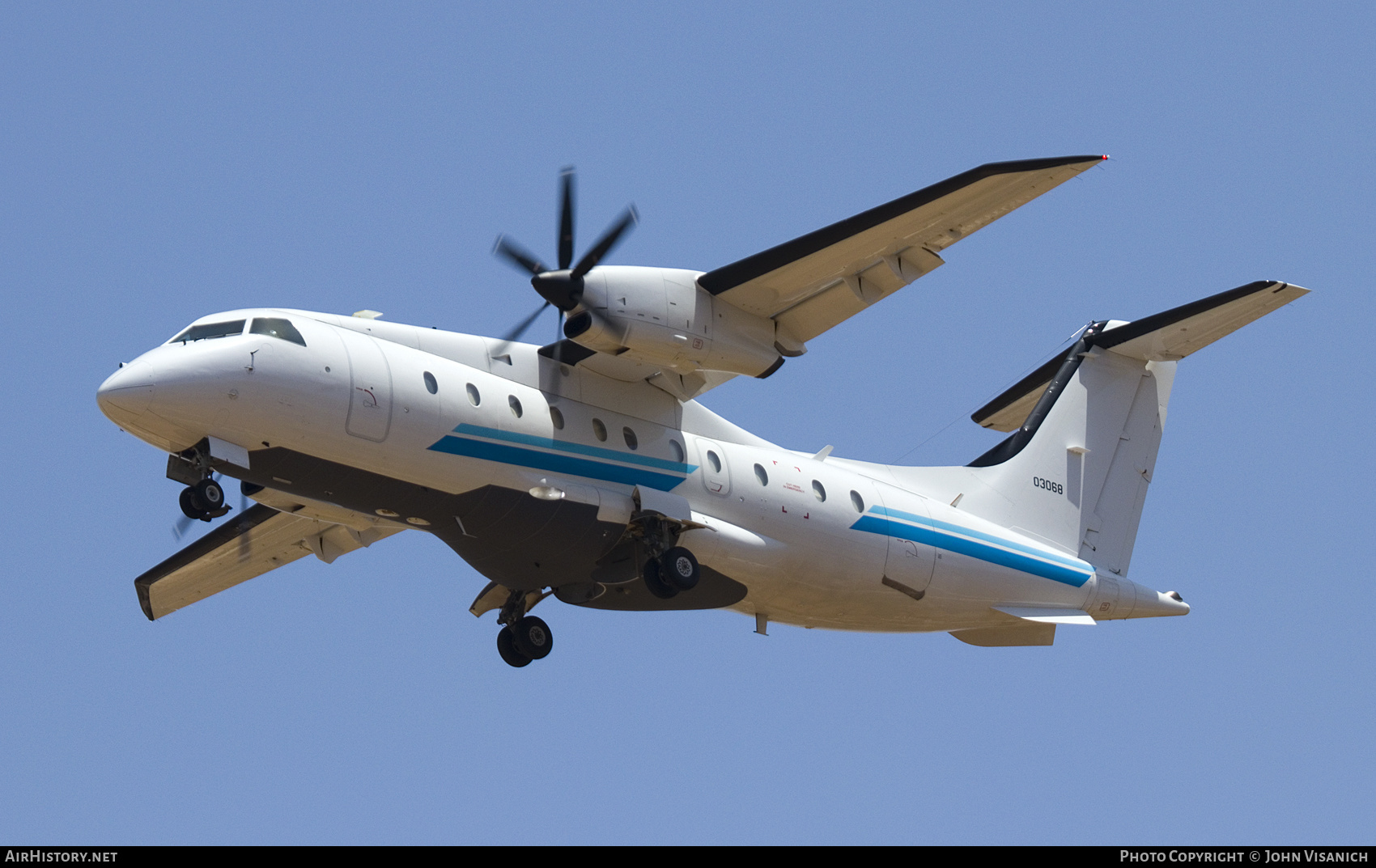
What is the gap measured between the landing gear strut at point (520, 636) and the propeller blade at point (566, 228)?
3.52 metres

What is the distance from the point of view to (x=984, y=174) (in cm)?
1303

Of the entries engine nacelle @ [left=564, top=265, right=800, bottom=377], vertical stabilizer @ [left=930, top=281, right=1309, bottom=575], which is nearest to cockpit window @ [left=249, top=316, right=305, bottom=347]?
engine nacelle @ [left=564, top=265, right=800, bottom=377]

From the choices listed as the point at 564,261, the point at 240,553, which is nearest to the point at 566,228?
the point at 564,261

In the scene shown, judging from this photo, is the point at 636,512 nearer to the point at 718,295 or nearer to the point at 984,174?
the point at 718,295

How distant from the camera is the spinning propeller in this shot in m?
13.3

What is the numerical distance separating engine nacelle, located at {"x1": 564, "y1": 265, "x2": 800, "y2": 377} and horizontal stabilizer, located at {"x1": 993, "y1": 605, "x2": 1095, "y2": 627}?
4.03 metres

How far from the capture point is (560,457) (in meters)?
13.7

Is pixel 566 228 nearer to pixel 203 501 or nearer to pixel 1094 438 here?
pixel 203 501

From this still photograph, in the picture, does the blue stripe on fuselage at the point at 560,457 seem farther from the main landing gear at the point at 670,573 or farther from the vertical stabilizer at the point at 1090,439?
the vertical stabilizer at the point at 1090,439

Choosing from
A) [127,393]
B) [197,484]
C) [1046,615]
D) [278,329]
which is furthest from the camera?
[1046,615]

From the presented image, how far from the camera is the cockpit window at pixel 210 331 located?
12.3 meters

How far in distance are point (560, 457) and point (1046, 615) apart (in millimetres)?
5925
